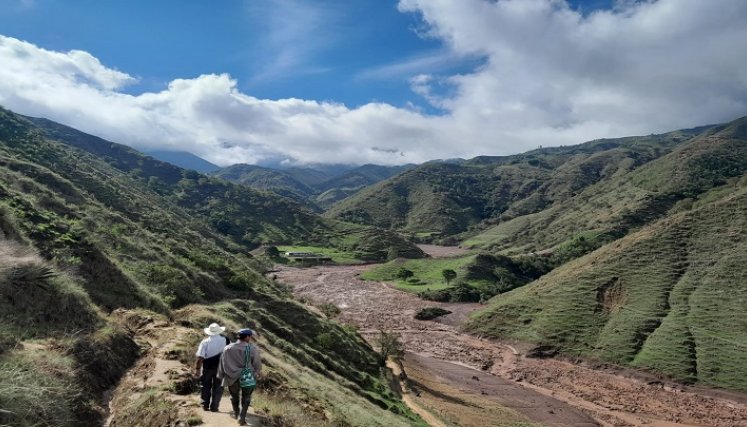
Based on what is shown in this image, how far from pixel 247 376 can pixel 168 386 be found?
13.6 feet

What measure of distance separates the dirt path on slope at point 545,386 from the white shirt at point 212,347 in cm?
3177

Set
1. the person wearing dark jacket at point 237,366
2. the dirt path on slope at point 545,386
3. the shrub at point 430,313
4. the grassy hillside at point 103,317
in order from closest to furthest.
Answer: the person wearing dark jacket at point 237,366 → the grassy hillside at point 103,317 → the dirt path on slope at point 545,386 → the shrub at point 430,313

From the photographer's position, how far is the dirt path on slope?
50.2m

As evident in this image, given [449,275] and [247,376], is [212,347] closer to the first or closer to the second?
[247,376]

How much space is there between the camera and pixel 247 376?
12.0m

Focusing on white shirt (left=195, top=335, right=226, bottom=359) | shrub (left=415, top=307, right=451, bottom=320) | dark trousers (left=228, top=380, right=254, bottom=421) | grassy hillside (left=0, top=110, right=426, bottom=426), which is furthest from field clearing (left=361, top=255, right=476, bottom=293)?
dark trousers (left=228, top=380, right=254, bottom=421)

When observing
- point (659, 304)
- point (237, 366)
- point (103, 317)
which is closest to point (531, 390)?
point (659, 304)

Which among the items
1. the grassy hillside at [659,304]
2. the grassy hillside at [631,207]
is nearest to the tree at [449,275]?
the grassy hillside at [659,304]

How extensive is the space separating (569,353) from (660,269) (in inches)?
1123

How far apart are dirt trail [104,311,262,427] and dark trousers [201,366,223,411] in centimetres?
23

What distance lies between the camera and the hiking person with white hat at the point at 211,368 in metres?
12.8

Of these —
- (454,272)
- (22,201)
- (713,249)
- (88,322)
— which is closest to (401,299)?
(454,272)

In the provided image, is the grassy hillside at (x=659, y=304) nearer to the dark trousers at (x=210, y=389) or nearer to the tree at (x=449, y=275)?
the tree at (x=449, y=275)

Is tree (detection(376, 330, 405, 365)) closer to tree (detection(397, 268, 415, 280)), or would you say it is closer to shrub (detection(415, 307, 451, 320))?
shrub (detection(415, 307, 451, 320))
